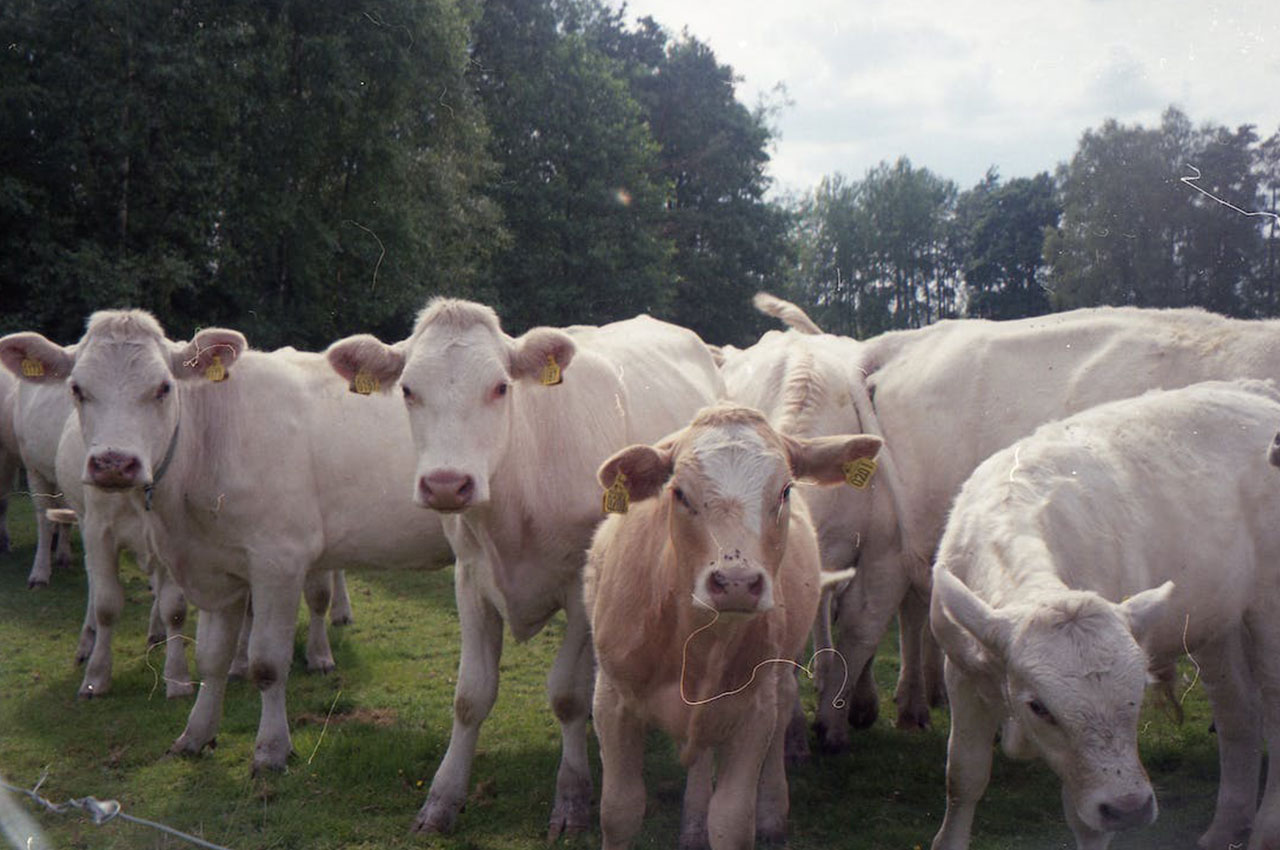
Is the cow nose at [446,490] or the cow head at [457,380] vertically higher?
the cow head at [457,380]

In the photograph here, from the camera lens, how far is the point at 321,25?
18812 mm

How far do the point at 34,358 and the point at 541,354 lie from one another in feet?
10.5

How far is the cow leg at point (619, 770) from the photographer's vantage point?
14.1 feet

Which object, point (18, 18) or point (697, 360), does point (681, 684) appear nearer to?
point (697, 360)

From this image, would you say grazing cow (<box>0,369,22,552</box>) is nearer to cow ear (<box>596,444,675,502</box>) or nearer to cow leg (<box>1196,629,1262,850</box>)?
cow ear (<box>596,444,675,502</box>)

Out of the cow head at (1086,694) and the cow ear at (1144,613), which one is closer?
the cow head at (1086,694)

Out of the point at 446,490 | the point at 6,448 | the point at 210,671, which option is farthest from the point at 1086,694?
the point at 6,448

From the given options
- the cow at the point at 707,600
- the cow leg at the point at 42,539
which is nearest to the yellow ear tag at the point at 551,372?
the cow at the point at 707,600

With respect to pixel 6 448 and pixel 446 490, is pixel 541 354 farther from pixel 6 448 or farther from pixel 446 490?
pixel 6 448

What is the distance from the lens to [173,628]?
722 centimetres

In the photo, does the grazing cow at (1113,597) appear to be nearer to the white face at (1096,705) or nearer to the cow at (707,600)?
the white face at (1096,705)

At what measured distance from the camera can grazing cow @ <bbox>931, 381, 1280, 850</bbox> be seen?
337 centimetres

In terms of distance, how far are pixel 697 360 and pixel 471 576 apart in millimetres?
3202

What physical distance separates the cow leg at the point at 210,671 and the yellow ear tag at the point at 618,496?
11.6 ft
